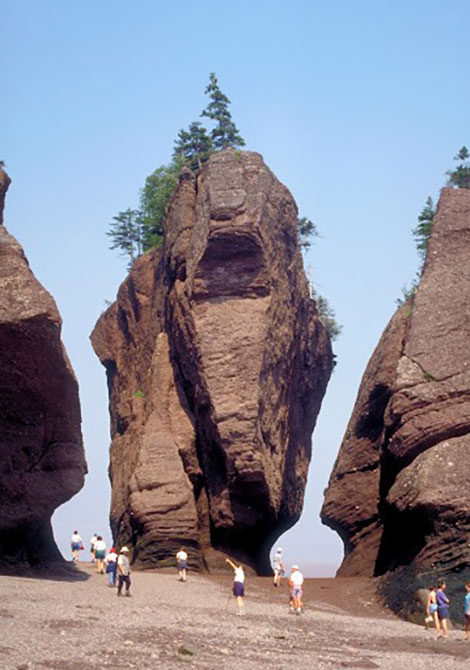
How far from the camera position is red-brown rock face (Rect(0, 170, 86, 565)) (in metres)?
32.9

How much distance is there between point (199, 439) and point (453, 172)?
23.4m

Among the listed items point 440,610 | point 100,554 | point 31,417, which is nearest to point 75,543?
point 100,554

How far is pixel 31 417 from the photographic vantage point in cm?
3500

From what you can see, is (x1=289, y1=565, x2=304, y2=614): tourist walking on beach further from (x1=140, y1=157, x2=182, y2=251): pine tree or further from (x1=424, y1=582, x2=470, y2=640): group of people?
(x1=140, y1=157, x2=182, y2=251): pine tree

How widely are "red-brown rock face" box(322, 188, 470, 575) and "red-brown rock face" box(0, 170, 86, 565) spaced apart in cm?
1265

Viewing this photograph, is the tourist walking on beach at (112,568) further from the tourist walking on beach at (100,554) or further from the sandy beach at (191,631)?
the tourist walking on beach at (100,554)

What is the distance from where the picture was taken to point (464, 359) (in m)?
41.2

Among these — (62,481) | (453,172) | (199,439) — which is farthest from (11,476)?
(453,172)

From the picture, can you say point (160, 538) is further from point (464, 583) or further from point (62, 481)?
point (464, 583)

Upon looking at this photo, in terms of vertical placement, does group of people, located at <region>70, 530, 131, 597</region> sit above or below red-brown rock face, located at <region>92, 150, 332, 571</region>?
below

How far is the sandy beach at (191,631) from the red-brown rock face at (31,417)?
2.24 m

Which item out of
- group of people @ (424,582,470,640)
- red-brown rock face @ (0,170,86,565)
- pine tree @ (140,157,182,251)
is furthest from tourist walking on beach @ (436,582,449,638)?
pine tree @ (140,157,182,251)

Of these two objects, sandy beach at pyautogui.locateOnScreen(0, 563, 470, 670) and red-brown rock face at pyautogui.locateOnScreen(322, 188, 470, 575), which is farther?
red-brown rock face at pyautogui.locateOnScreen(322, 188, 470, 575)

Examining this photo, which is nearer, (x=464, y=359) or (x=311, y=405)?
(x=464, y=359)
